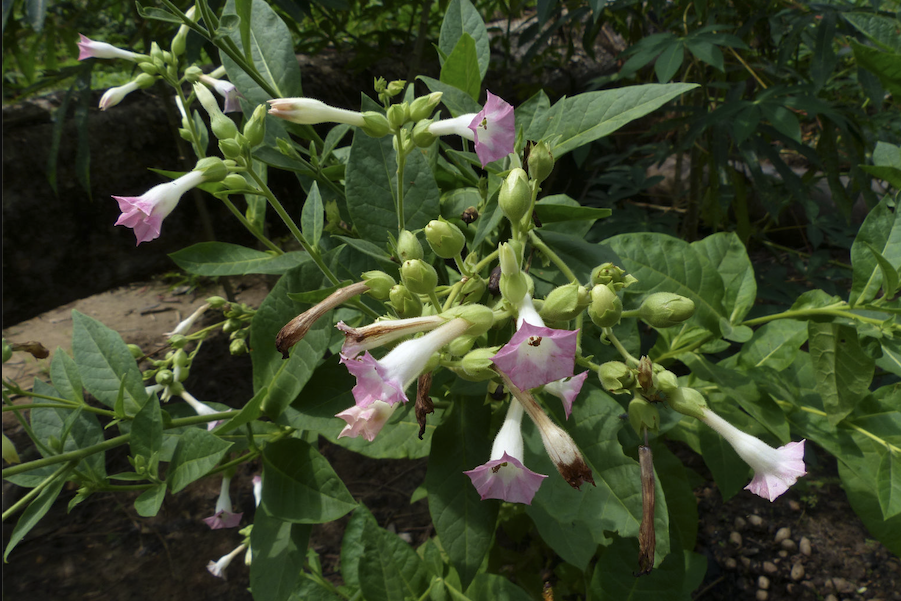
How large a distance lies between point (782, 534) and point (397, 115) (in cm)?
136

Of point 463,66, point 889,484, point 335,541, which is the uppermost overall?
point 463,66

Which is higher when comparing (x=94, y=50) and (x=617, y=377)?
(x=94, y=50)

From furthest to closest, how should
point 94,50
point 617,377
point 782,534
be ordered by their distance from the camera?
point 782,534, point 94,50, point 617,377

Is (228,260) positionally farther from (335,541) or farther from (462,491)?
(335,541)

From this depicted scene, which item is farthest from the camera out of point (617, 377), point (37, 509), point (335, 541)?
point (335, 541)

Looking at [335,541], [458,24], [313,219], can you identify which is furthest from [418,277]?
[335,541]

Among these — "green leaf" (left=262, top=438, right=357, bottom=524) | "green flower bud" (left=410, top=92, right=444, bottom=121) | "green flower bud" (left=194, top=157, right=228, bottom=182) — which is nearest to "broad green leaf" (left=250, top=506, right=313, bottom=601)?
"green leaf" (left=262, top=438, right=357, bottom=524)

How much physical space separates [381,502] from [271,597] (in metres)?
0.88

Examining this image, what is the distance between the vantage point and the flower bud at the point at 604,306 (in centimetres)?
50

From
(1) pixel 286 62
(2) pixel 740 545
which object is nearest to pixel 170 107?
(1) pixel 286 62

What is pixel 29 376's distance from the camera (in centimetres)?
213

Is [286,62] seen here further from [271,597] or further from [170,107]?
[170,107]

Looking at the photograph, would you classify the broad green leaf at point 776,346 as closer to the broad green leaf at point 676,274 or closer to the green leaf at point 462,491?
the broad green leaf at point 676,274

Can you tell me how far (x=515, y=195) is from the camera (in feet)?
1.69
